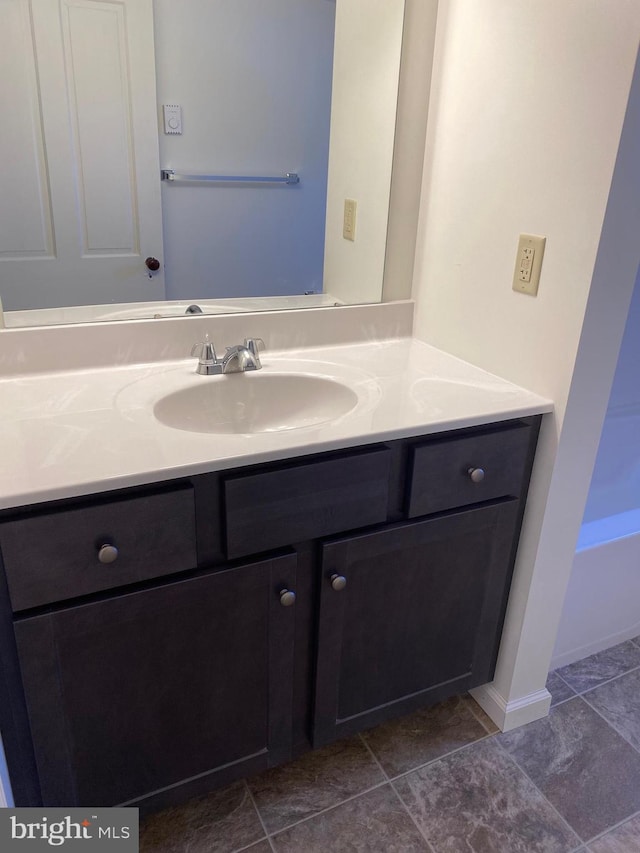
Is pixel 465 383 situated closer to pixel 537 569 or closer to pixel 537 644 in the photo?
pixel 537 569

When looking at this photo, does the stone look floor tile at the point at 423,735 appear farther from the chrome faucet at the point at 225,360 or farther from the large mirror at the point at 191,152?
the large mirror at the point at 191,152

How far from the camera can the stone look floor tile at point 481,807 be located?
55.5 inches

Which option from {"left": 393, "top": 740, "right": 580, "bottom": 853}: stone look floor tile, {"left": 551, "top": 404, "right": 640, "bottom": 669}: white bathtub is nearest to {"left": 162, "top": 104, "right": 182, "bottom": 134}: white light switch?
{"left": 551, "top": 404, "right": 640, "bottom": 669}: white bathtub

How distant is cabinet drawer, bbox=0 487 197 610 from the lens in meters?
0.98

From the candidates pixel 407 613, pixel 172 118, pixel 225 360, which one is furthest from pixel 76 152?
pixel 407 613

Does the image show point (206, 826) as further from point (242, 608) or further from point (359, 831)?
point (242, 608)

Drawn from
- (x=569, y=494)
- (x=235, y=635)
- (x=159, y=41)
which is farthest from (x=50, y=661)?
(x=159, y=41)

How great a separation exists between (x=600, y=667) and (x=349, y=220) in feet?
4.76

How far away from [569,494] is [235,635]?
0.79 meters

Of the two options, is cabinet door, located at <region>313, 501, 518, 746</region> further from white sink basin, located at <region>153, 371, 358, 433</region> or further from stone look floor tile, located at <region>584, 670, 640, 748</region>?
stone look floor tile, located at <region>584, 670, 640, 748</region>

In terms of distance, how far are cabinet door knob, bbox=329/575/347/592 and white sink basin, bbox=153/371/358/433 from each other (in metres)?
0.35

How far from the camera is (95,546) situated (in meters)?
1.04

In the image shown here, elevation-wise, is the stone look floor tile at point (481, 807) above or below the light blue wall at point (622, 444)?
below

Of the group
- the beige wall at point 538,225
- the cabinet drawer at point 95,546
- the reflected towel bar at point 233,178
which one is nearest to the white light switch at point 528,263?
the beige wall at point 538,225
